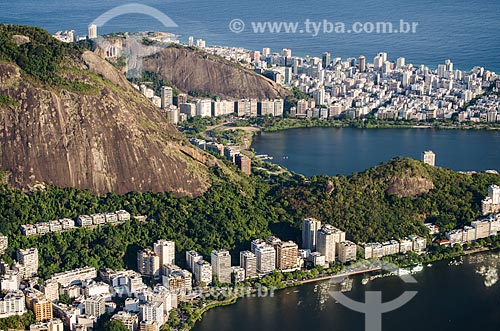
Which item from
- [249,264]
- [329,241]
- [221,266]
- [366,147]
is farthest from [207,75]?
[221,266]

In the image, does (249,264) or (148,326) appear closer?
Answer: (148,326)

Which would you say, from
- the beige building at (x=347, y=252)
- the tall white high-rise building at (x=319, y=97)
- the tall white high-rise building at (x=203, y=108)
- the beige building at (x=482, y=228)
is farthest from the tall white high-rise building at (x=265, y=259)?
the tall white high-rise building at (x=319, y=97)

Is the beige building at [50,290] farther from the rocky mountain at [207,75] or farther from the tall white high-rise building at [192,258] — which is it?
the rocky mountain at [207,75]

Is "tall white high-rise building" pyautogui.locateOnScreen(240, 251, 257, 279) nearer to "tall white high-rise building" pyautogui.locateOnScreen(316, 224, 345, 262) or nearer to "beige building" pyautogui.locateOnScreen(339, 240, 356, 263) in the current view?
"tall white high-rise building" pyautogui.locateOnScreen(316, 224, 345, 262)

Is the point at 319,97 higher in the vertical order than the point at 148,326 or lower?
higher

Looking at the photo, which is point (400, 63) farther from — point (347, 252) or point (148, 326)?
point (148, 326)

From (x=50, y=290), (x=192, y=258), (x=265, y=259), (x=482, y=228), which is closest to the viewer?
(x=50, y=290)

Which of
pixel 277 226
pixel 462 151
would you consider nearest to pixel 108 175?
pixel 277 226
